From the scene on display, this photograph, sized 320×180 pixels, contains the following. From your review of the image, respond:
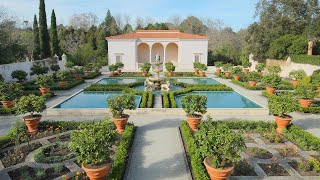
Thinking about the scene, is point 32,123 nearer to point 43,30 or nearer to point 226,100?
point 226,100

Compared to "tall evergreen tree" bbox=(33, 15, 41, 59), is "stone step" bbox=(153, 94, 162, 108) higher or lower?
lower

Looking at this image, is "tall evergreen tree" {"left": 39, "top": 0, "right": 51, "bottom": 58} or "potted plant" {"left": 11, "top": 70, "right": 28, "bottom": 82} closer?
"potted plant" {"left": 11, "top": 70, "right": 28, "bottom": 82}

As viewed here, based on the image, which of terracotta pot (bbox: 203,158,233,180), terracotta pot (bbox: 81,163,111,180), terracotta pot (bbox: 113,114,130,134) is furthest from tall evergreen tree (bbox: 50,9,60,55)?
terracotta pot (bbox: 203,158,233,180)

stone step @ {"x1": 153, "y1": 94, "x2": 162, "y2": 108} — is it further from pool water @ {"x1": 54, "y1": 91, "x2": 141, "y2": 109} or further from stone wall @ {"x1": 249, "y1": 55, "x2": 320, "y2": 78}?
stone wall @ {"x1": 249, "y1": 55, "x2": 320, "y2": 78}

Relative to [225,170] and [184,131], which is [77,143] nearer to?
[225,170]

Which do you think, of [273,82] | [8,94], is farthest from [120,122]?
[273,82]

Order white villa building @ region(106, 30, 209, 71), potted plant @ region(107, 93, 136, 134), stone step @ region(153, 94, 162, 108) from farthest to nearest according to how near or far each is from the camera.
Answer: white villa building @ region(106, 30, 209, 71)
stone step @ region(153, 94, 162, 108)
potted plant @ region(107, 93, 136, 134)

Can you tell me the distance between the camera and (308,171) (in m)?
6.93

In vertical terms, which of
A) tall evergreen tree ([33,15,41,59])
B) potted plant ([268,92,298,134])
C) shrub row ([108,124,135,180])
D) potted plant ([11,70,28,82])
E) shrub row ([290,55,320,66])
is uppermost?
tall evergreen tree ([33,15,41,59])

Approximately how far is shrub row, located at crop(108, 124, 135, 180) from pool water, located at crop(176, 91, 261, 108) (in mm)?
6117

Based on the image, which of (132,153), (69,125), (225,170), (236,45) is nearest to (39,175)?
(132,153)

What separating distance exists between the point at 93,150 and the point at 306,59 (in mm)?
27695

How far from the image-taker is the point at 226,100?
1670 cm

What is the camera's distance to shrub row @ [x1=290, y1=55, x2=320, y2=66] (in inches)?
999
